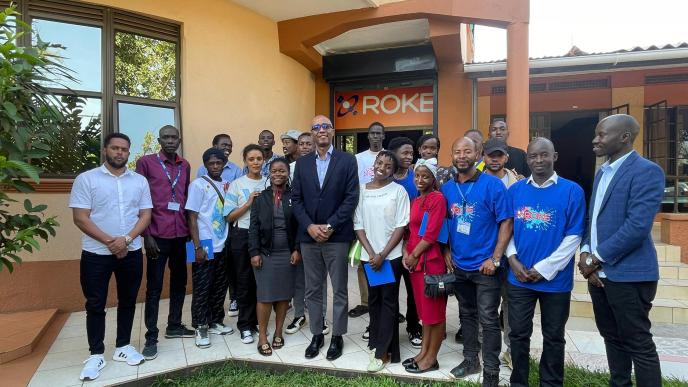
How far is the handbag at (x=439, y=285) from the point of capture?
124 inches

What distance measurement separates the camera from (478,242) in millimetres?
3037

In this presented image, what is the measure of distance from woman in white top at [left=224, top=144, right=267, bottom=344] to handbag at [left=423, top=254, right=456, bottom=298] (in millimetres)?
1748

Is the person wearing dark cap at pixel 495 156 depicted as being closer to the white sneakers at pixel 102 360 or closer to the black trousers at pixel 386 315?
the black trousers at pixel 386 315

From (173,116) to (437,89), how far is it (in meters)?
4.61

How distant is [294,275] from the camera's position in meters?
3.80

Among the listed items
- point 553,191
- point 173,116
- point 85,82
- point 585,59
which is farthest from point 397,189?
point 585,59

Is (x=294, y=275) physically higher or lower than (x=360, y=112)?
lower

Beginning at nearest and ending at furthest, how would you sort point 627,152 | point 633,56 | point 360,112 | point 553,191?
1. point 627,152
2. point 553,191
3. point 633,56
4. point 360,112

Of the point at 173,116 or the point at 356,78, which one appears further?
the point at 356,78

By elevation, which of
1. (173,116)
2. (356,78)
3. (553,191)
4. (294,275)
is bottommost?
(294,275)

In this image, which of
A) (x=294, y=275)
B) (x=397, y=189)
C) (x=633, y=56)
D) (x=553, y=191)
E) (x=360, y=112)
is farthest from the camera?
(x=360, y=112)

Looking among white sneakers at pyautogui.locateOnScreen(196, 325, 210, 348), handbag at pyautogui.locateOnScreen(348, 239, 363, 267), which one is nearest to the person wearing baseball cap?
handbag at pyautogui.locateOnScreen(348, 239, 363, 267)

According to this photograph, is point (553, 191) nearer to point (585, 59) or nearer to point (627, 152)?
point (627, 152)

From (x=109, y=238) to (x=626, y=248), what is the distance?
3.61 m
